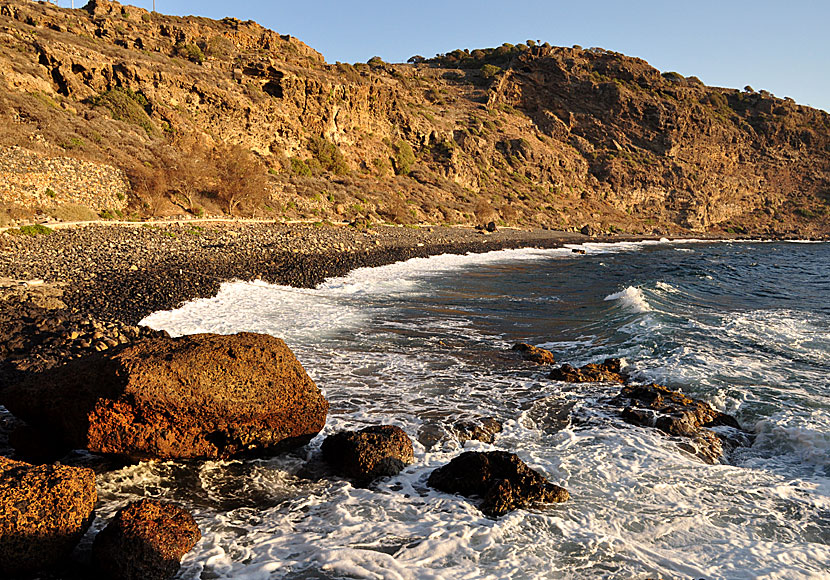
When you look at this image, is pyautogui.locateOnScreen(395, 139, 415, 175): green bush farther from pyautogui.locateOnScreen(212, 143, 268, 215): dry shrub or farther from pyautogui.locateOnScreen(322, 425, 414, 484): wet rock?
pyautogui.locateOnScreen(322, 425, 414, 484): wet rock

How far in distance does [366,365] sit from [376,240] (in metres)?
22.3

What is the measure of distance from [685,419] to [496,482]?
3.77 m

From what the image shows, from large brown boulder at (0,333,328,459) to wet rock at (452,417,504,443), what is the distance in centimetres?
190

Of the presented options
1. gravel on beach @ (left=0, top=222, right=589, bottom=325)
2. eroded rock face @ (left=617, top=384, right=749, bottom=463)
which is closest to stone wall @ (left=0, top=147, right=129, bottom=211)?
gravel on beach @ (left=0, top=222, right=589, bottom=325)

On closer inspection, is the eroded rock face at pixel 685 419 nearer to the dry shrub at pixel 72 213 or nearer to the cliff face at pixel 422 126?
the dry shrub at pixel 72 213

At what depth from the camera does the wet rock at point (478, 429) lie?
6344mm

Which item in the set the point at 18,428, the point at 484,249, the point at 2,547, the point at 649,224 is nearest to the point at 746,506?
the point at 2,547

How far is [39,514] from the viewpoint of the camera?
3.58 m

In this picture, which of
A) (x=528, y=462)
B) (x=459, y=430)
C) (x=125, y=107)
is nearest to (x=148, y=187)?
(x=125, y=107)

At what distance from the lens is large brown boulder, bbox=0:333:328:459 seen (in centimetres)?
483

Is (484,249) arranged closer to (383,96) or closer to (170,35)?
(383,96)

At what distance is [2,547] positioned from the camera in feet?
11.2

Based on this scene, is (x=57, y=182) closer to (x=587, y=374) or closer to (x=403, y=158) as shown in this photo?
(x=587, y=374)

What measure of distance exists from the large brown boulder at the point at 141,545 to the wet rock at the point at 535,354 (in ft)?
24.2
